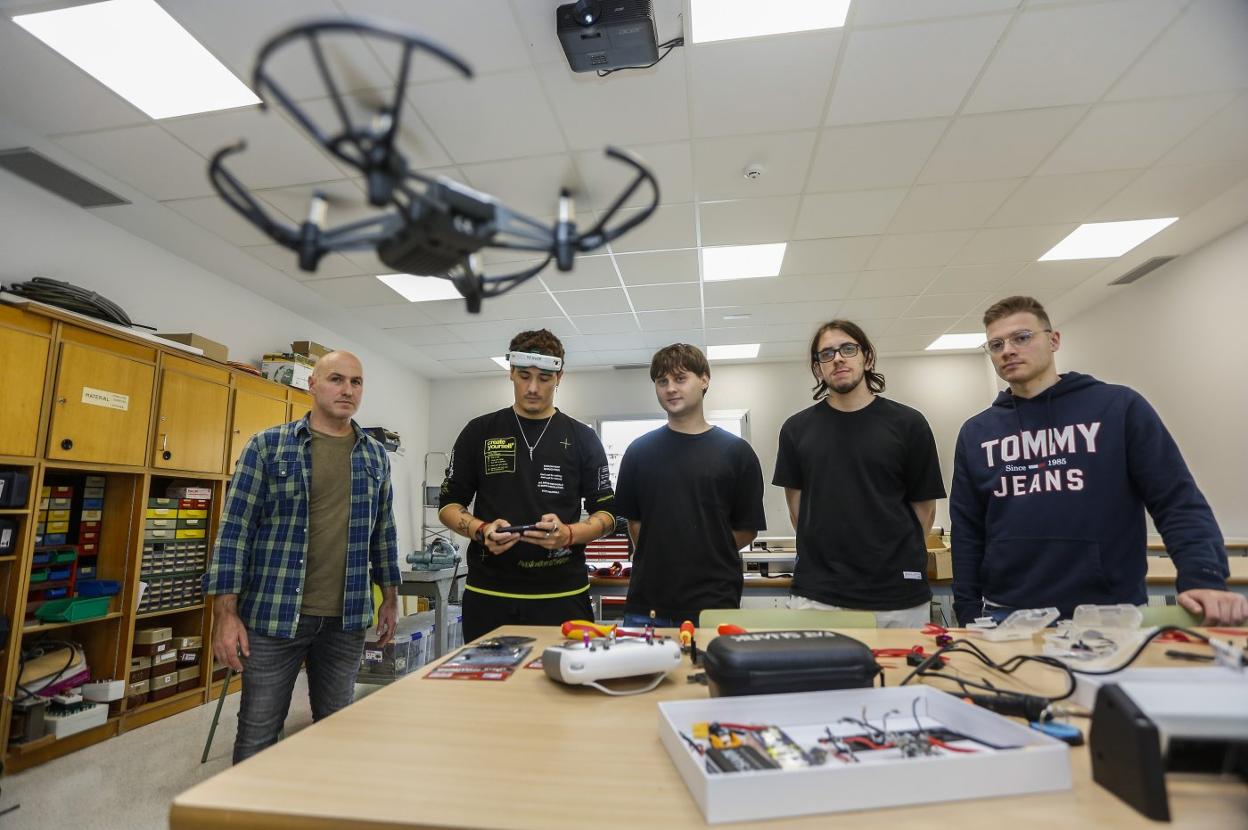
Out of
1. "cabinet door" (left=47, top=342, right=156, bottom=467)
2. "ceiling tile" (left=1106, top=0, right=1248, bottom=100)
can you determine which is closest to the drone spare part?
"cabinet door" (left=47, top=342, right=156, bottom=467)

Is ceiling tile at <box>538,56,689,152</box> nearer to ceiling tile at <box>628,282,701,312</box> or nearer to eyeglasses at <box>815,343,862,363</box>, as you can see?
eyeglasses at <box>815,343,862,363</box>

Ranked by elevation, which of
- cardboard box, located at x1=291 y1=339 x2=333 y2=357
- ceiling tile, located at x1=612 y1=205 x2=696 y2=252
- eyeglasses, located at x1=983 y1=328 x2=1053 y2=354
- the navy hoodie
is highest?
ceiling tile, located at x1=612 y1=205 x2=696 y2=252

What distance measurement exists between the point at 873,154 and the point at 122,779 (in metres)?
4.46

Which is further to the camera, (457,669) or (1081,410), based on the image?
(1081,410)

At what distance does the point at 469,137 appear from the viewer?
2777 mm

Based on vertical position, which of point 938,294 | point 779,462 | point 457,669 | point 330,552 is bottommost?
point 457,669

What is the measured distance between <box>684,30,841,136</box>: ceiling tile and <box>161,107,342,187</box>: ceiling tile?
185cm

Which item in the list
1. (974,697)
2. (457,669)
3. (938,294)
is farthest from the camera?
(938,294)

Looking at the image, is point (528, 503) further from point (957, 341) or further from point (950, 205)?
point (957, 341)

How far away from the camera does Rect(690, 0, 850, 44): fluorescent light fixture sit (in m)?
2.12

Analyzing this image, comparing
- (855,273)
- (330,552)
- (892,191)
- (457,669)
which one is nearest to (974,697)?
(457,669)

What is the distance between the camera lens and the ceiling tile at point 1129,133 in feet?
8.70

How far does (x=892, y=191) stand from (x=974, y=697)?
3.15m

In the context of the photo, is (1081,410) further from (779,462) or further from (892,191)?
(892,191)
